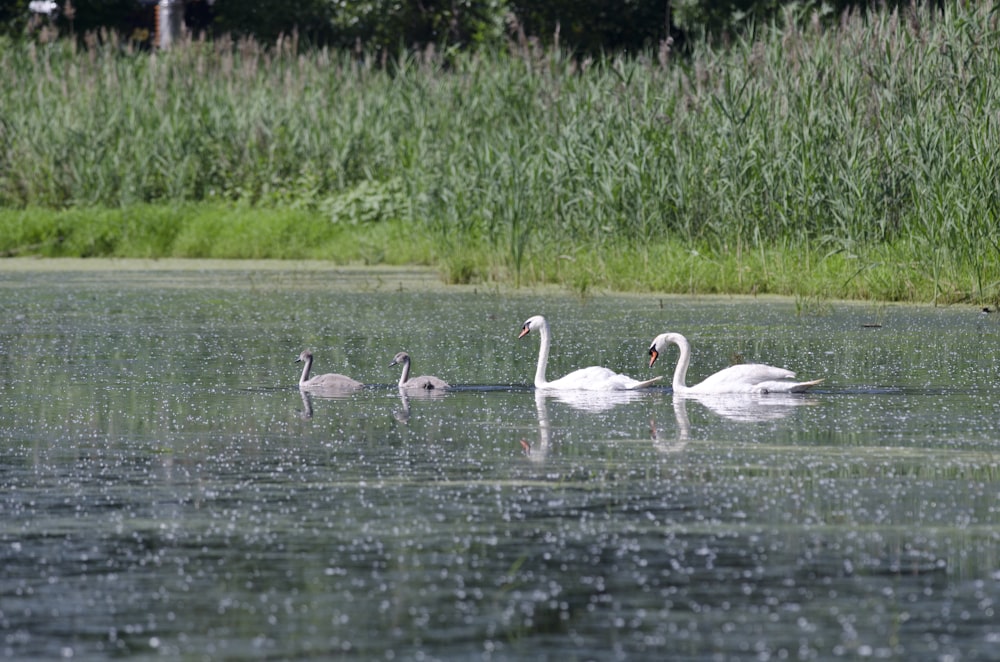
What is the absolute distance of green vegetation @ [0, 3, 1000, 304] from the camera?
1429 cm

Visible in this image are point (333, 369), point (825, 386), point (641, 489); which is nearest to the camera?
point (641, 489)

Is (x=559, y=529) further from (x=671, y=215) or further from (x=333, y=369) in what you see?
(x=671, y=215)

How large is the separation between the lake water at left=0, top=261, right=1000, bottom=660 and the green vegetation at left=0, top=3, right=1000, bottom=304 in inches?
87.7

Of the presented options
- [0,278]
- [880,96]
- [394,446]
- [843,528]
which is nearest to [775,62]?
[880,96]

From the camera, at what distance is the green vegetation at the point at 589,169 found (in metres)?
14.3

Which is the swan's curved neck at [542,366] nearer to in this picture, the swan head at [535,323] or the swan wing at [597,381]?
the swan wing at [597,381]

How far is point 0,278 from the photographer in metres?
18.0

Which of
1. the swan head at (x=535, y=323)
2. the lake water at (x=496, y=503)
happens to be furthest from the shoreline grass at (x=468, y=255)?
the swan head at (x=535, y=323)

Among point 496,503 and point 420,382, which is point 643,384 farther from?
point 496,503

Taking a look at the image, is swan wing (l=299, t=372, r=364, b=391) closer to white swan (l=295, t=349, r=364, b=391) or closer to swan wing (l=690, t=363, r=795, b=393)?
white swan (l=295, t=349, r=364, b=391)

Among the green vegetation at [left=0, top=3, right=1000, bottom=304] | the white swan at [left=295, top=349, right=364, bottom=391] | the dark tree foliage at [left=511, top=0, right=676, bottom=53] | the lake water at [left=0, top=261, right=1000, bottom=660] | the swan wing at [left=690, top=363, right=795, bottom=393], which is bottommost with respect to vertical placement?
the lake water at [left=0, top=261, right=1000, bottom=660]

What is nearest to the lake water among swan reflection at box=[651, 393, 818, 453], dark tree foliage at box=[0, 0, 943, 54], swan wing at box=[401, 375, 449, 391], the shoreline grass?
swan reflection at box=[651, 393, 818, 453]

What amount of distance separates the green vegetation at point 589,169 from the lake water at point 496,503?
7.31 feet

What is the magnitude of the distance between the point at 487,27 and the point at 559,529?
24825 millimetres
